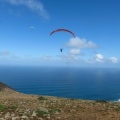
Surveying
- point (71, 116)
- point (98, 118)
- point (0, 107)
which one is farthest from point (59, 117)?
point (0, 107)

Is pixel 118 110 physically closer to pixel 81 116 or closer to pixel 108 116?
pixel 108 116

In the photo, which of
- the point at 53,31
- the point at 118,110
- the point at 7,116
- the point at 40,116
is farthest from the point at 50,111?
the point at 53,31

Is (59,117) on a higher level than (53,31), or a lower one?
lower

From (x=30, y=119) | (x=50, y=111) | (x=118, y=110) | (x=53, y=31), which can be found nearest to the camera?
(x=30, y=119)

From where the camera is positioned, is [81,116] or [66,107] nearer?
[81,116]

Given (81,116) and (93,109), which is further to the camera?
(93,109)

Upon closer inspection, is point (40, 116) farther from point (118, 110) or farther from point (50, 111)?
point (118, 110)

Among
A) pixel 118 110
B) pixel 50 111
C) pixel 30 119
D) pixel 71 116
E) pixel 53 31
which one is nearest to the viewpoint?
pixel 30 119

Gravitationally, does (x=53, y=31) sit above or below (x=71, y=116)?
above

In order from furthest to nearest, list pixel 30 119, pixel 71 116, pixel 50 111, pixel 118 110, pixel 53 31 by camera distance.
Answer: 1. pixel 53 31
2. pixel 118 110
3. pixel 50 111
4. pixel 71 116
5. pixel 30 119
